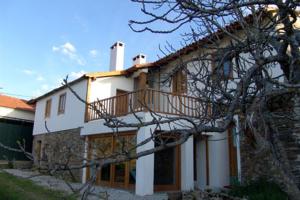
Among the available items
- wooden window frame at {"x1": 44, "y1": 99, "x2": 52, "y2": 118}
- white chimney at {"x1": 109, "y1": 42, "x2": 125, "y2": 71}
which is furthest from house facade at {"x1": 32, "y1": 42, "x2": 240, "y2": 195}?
wooden window frame at {"x1": 44, "y1": 99, "x2": 52, "y2": 118}

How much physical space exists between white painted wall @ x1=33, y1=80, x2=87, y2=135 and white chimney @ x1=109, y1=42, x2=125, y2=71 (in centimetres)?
291

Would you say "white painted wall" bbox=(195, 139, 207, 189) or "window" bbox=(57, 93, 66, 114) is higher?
"window" bbox=(57, 93, 66, 114)

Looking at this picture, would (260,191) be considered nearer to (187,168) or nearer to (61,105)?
(187,168)

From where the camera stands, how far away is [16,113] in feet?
83.5

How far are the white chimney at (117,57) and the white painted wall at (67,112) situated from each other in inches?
115

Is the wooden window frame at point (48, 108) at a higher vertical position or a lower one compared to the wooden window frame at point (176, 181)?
higher

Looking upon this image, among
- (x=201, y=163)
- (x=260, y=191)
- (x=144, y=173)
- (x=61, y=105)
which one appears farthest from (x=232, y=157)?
(x=61, y=105)

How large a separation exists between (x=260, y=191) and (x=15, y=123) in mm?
21556

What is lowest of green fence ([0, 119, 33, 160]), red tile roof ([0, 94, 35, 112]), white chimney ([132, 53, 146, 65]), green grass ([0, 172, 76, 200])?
green grass ([0, 172, 76, 200])

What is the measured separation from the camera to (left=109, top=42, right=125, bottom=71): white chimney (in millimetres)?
18578

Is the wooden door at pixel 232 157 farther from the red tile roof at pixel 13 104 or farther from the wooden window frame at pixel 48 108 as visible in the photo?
the red tile roof at pixel 13 104

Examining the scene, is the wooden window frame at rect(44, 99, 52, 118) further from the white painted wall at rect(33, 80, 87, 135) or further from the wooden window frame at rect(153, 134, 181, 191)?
the wooden window frame at rect(153, 134, 181, 191)

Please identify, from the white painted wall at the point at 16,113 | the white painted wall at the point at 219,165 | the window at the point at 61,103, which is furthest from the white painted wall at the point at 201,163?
the white painted wall at the point at 16,113

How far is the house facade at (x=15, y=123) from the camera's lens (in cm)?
2303
